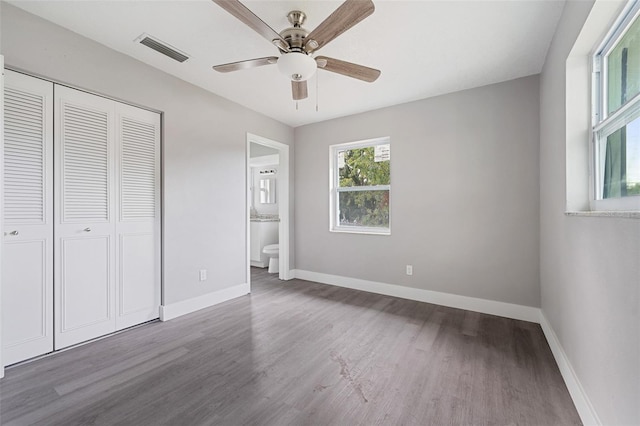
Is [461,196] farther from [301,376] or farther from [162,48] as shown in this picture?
[162,48]

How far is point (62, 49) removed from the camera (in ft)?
6.84

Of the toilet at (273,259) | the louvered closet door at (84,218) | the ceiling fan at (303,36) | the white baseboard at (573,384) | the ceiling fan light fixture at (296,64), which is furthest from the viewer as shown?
the toilet at (273,259)

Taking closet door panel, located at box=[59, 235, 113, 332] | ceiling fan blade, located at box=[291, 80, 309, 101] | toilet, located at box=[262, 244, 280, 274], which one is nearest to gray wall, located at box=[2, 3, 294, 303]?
closet door panel, located at box=[59, 235, 113, 332]

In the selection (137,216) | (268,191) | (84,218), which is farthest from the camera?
(268,191)

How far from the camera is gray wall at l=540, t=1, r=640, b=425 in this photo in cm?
102

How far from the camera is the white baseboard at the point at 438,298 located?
2.75 meters

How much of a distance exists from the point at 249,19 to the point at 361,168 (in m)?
2.68

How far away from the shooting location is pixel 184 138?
9.67ft

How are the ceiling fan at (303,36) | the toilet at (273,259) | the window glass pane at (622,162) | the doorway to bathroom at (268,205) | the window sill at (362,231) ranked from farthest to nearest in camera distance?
the toilet at (273,259), the doorway to bathroom at (268,205), the window sill at (362,231), the ceiling fan at (303,36), the window glass pane at (622,162)

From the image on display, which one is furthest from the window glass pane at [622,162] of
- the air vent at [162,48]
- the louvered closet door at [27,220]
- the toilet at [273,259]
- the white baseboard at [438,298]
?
the toilet at [273,259]

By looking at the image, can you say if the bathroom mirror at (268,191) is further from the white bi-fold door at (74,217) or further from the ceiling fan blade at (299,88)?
the ceiling fan blade at (299,88)

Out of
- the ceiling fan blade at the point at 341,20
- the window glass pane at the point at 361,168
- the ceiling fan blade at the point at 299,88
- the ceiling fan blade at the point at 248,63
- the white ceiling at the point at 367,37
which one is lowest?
the window glass pane at the point at 361,168

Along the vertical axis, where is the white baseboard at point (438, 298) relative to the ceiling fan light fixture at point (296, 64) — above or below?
below

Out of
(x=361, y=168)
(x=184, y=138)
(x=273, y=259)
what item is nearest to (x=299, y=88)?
(x=184, y=138)
